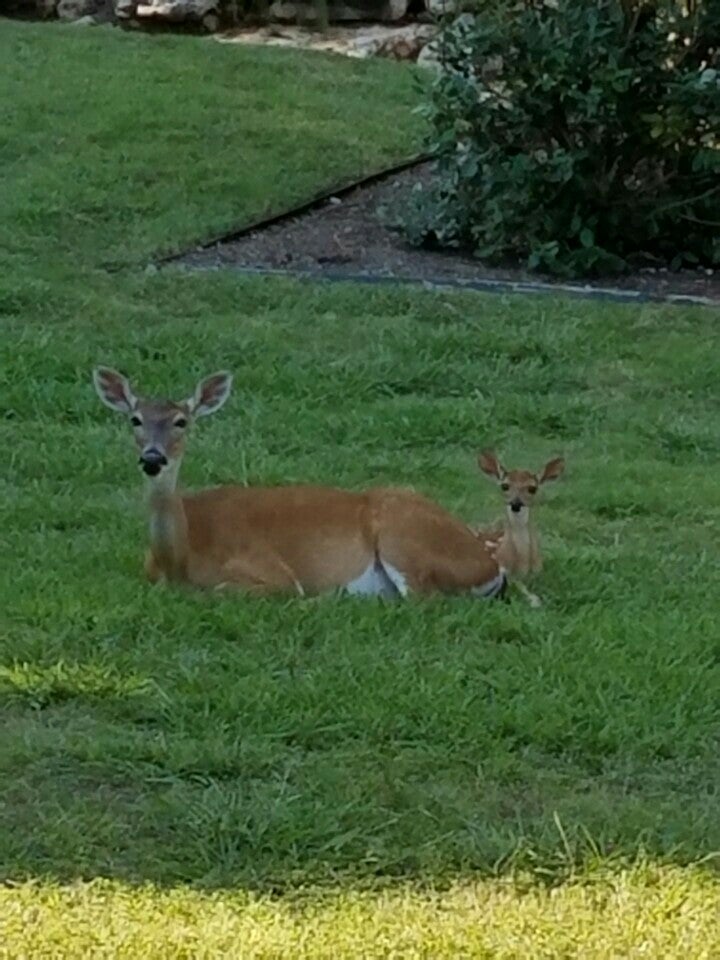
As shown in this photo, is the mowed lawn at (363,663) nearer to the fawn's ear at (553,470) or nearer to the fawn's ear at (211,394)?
the fawn's ear at (553,470)

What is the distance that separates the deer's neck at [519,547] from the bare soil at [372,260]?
17.3 feet

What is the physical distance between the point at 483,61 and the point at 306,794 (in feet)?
28.1

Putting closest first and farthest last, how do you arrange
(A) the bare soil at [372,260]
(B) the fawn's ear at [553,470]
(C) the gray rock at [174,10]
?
(B) the fawn's ear at [553,470] → (A) the bare soil at [372,260] → (C) the gray rock at [174,10]

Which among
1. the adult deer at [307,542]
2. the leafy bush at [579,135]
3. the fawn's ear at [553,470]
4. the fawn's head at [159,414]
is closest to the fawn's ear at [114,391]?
the fawn's head at [159,414]

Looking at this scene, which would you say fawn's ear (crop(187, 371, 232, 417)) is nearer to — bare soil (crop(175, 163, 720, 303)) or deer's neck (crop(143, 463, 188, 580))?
deer's neck (crop(143, 463, 188, 580))

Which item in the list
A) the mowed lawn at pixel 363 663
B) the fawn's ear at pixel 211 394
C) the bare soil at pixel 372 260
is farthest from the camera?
the bare soil at pixel 372 260

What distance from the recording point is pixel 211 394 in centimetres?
699

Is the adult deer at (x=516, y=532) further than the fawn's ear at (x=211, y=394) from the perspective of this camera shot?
No

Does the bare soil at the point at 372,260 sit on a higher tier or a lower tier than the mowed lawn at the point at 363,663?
lower

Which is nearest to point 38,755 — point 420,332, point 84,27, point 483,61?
point 420,332

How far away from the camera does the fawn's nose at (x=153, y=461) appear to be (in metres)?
6.63

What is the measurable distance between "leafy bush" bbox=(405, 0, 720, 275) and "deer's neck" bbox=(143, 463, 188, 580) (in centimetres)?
632

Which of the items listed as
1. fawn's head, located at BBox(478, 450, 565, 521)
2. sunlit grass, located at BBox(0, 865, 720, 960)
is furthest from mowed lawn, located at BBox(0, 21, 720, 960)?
fawn's head, located at BBox(478, 450, 565, 521)

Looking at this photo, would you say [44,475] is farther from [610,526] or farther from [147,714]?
[147,714]
